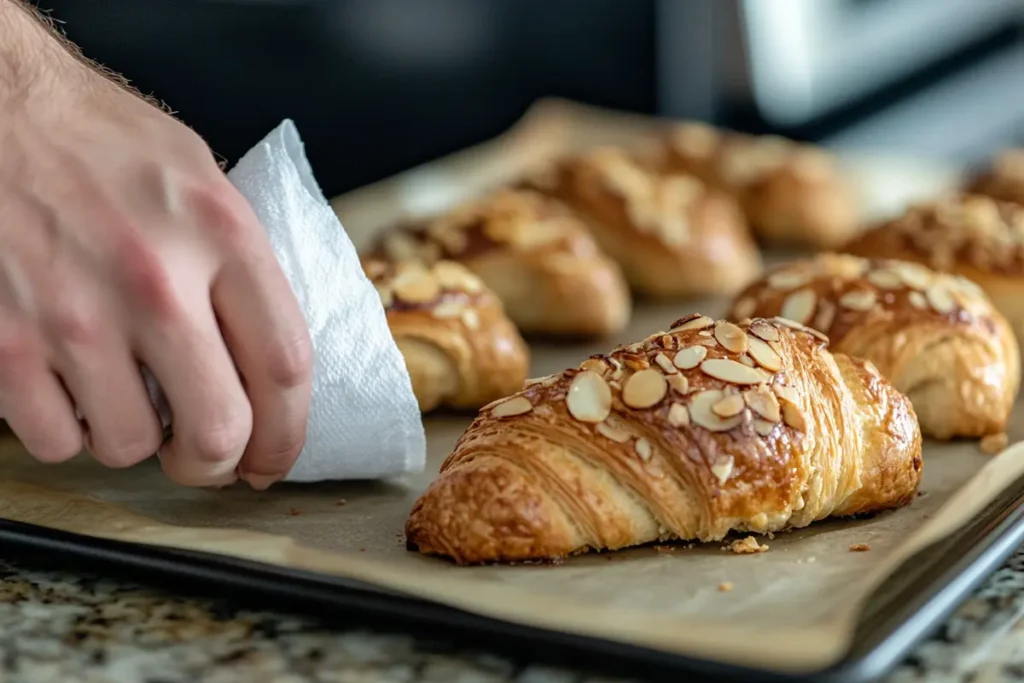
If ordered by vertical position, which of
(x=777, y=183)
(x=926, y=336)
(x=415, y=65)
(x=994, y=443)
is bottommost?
(x=994, y=443)

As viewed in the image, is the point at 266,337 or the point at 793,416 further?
the point at 793,416

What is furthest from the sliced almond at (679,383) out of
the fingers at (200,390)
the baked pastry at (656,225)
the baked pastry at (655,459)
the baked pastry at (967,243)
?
the baked pastry at (656,225)

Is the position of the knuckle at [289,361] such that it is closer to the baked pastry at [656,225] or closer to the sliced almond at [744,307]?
the sliced almond at [744,307]

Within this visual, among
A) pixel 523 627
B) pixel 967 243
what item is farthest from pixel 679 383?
pixel 967 243

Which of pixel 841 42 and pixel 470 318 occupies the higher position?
pixel 841 42

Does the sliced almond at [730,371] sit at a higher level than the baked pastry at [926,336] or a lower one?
higher

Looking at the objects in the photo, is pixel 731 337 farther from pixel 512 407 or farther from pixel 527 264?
pixel 527 264

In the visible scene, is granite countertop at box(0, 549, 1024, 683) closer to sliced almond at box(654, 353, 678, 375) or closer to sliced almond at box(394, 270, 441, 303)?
sliced almond at box(654, 353, 678, 375)
